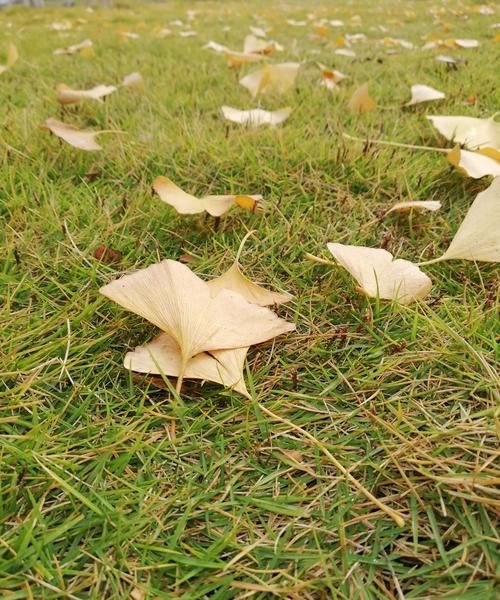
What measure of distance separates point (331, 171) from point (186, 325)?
0.71 m

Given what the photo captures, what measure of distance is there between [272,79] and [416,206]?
3.29 feet

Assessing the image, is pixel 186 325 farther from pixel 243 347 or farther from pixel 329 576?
pixel 329 576

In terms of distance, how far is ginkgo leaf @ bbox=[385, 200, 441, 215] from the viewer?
1.02 metres

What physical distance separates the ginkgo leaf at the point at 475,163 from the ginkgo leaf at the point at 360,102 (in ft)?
1.86

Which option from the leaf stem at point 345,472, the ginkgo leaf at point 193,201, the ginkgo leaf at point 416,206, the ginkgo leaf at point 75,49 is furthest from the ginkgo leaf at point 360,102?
the ginkgo leaf at point 75,49

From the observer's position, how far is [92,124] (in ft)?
5.44

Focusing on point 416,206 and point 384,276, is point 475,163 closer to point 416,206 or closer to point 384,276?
point 416,206

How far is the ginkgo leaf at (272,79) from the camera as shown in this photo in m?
1.79

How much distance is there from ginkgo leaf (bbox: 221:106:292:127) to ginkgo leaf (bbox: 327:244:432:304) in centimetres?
75

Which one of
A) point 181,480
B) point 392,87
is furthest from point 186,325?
point 392,87

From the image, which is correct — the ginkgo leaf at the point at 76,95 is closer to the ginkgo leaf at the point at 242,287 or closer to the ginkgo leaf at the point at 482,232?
the ginkgo leaf at the point at 242,287

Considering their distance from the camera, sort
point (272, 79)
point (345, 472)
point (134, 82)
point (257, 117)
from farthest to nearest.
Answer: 1. point (134, 82)
2. point (272, 79)
3. point (257, 117)
4. point (345, 472)

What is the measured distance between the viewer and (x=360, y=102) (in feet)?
5.34

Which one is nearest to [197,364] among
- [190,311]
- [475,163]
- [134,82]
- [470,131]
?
[190,311]
